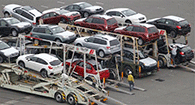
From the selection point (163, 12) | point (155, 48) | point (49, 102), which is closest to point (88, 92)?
point (49, 102)

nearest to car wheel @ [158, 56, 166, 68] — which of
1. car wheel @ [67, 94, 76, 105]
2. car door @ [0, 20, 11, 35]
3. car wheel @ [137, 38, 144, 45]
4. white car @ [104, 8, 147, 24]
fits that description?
car wheel @ [137, 38, 144, 45]

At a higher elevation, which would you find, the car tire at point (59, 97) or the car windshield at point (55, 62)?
the car windshield at point (55, 62)

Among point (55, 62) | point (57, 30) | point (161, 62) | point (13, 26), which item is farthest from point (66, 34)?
point (161, 62)

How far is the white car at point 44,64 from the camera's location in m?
28.3

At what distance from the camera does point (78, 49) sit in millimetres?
28812

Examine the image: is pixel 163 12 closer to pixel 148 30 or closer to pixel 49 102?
pixel 148 30

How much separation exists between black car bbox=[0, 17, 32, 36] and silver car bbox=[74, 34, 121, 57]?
5204 millimetres

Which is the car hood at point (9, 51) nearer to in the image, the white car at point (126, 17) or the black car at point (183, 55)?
the white car at point (126, 17)

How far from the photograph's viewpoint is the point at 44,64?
28406 millimetres

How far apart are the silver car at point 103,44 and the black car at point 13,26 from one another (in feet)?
17.1

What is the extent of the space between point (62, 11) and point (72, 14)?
4.07ft

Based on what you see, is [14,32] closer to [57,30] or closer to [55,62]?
[57,30]

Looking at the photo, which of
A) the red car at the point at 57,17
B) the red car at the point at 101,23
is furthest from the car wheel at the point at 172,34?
the red car at the point at 57,17

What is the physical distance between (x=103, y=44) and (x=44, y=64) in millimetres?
4628
